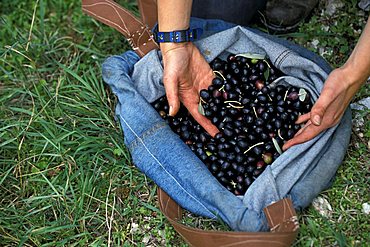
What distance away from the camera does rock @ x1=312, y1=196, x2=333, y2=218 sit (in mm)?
2352

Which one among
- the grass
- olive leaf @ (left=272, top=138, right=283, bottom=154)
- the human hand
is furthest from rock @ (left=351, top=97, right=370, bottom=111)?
olive leaf @ (left=272, top=138, right=283, bottom=154)

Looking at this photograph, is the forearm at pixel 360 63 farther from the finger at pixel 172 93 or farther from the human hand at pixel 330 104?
the finger at pixel 172 93

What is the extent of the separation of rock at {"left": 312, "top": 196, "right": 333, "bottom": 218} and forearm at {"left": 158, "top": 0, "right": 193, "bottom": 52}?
94cm

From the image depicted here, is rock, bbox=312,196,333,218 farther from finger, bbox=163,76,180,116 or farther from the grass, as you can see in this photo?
finger, bbox=163,76,180,116

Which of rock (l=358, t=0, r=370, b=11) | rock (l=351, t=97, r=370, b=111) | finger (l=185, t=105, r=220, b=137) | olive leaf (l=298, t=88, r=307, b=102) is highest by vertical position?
rock (l=358, t=0, r=370, b=11)

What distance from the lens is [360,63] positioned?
7.22 feet

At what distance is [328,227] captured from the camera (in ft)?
7.37

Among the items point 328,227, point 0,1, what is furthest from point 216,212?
point 0,1

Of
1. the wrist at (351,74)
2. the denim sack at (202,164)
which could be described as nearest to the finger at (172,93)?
the denim sack at (202,164)

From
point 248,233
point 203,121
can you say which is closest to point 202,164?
point 203,121

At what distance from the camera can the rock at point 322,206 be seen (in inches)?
92.6

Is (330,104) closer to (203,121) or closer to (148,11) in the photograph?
(203,121)

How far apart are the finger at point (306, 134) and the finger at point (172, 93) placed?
530mm

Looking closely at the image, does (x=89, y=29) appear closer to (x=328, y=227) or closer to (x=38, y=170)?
(x=38, y=170)
